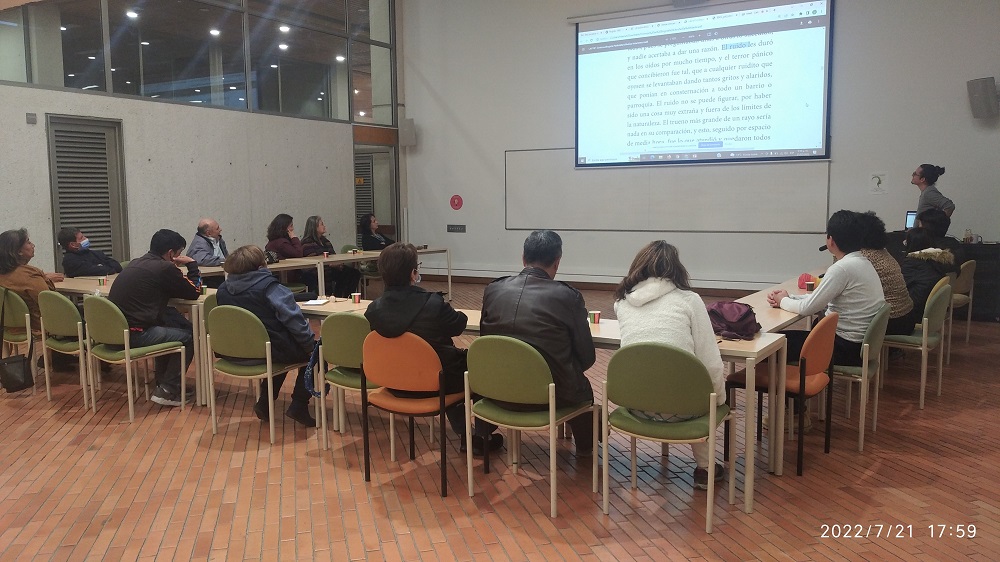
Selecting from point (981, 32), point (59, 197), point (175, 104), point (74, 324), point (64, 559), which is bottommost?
point (64, 559)

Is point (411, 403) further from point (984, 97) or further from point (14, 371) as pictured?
point (984, 97)

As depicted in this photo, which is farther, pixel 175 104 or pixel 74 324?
pixel 175 104

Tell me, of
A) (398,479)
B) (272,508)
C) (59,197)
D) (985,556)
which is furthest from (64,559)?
(59,197)

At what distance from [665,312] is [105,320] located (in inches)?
135

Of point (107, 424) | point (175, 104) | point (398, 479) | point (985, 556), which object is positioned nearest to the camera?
point (985, 556)

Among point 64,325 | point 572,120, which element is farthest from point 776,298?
point 572,120

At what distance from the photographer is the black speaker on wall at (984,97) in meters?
7.92

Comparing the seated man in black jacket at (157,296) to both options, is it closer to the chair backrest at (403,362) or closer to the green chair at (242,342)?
the green chair at (242,342)

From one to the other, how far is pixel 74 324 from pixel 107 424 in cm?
76

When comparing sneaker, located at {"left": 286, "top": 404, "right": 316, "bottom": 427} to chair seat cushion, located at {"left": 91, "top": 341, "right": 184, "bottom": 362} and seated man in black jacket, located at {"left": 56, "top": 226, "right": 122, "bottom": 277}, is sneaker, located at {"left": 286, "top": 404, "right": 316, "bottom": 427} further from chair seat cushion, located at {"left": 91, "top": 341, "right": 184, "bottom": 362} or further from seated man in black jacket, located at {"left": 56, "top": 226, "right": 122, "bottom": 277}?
seated man in black jacket, located at {"left": 56, "top": 226, "right": 122, "bottom": 277}

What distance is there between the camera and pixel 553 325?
314 cm

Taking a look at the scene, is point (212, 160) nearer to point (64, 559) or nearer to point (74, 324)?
point (74, 324)

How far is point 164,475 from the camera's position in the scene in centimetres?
365

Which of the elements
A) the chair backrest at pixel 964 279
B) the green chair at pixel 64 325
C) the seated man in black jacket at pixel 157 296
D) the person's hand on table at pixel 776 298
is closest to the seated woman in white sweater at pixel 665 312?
the person's hand on table at pixel 776 298
